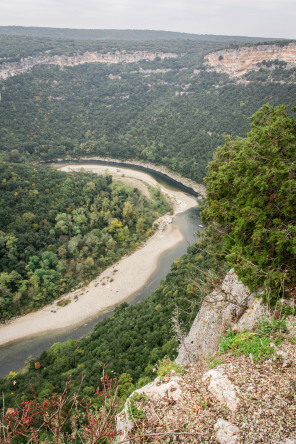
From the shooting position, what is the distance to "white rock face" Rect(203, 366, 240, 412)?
18.5ft

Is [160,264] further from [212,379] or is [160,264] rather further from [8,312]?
[212,379]

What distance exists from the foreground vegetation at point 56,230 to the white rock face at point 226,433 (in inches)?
1118

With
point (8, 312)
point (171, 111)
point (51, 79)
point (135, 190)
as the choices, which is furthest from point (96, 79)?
point (8, 312)

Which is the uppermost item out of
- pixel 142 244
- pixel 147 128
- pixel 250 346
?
pixel 147 128

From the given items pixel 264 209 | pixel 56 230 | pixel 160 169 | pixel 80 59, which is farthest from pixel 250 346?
pixel 80 59

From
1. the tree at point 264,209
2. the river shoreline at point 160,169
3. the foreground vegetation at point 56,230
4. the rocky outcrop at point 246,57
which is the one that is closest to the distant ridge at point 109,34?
the rocky outcrop at point 246,57

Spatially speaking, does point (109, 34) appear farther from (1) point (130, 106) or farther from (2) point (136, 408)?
(2) point (136, 408)

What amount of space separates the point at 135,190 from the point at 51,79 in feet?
238

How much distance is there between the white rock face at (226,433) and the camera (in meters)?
5.05

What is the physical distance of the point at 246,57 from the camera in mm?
75688

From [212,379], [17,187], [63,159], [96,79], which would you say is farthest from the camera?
[96,79]

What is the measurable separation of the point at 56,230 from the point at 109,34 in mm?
195537

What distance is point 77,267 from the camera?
33.0 metres

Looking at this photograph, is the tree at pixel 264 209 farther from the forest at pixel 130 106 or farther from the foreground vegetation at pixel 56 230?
the forest at pixel 130 106
